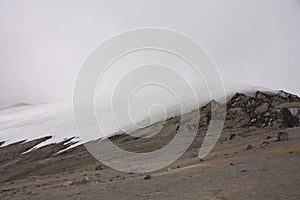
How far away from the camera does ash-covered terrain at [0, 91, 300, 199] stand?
20.0 meters

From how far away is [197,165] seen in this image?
32.3m

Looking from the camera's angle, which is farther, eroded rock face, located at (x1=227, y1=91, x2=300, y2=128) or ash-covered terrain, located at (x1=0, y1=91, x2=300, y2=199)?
eroded rock face, located at (x1=227, y1=91, x2=300, y2=128)

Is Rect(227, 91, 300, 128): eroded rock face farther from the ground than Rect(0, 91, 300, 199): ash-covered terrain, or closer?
farther from the ground

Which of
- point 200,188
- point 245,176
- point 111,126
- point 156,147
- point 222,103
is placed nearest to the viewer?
point 200,188

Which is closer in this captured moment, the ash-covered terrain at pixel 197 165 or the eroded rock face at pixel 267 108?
the ash-covered terrain at pixel 197 165

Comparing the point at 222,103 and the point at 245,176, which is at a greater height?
the point at 222,103

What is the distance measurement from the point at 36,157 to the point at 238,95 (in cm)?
5080

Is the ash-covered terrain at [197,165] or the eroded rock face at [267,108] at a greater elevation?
the eroded rock face at [267,108]

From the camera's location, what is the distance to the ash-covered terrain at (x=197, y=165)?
65.5 feet

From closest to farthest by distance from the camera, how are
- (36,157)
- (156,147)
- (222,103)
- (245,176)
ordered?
(245,176)
(156,147)
(36,157)
(222,103)

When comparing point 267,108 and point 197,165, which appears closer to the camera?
point 197,165

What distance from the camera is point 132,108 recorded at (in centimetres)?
12912

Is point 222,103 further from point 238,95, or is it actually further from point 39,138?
point 39,138

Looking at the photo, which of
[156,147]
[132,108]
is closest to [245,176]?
[156,147]
